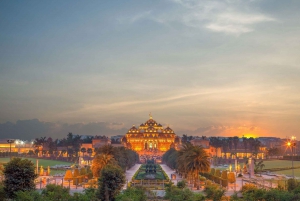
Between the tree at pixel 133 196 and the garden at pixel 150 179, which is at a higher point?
the tree at pixel 133 196

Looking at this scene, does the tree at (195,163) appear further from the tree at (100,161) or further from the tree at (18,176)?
the tree at (18,176)

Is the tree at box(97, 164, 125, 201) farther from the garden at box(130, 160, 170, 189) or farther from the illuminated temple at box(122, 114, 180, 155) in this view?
the illuminated temple at box(122, 114, 180, 155)

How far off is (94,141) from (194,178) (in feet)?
370

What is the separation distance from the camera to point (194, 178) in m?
36.8

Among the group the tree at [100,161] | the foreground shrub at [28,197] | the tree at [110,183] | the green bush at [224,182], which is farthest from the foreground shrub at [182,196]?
the tree at [100,161]

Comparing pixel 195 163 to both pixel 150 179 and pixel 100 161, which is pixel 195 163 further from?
pixel 100 161

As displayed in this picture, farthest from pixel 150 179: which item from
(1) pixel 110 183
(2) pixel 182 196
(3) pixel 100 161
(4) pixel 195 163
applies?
(2) pixel 182 196

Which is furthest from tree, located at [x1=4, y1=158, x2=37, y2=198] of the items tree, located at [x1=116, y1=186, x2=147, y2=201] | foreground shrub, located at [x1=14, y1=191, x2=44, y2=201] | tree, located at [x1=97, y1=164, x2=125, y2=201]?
tree, located at [x1=116, y1=186, x2=147, y2=201]

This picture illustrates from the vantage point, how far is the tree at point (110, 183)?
2133 cm

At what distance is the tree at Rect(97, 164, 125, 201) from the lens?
21.3 metres

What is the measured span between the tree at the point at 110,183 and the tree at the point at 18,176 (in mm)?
3693

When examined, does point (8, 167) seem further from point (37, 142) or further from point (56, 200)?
point (37, 142)

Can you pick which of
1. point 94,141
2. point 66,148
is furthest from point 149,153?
point 66,148

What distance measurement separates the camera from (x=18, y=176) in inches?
842
